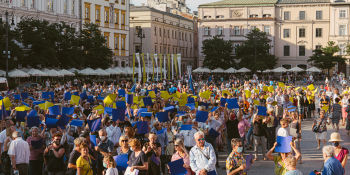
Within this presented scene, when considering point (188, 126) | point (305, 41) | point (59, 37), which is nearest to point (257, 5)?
point (305, 41)

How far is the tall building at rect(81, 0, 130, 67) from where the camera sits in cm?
6912

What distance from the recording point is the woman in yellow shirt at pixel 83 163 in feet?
31.7

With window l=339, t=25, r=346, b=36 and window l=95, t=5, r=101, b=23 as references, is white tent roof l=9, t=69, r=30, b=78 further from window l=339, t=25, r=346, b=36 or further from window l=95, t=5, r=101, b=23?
window l=339, t=25, r=346, b=36

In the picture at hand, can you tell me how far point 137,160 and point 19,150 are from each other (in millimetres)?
3254

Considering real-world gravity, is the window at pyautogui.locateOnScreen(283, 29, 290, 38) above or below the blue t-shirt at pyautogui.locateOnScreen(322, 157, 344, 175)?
above

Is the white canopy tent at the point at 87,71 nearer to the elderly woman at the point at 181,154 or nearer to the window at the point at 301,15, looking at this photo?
the elderly woman at the point at 181,154

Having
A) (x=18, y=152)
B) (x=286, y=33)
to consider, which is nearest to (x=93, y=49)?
(x=286, y=33)

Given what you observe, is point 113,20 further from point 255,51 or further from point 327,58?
point 327,58

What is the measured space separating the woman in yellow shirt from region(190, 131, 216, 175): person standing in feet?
6.25

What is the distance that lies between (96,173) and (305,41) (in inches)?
3308

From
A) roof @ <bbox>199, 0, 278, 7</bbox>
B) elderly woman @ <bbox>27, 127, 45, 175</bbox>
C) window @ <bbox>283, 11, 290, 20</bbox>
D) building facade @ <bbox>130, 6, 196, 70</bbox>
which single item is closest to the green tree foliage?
building facade @ <bbox>130, 6, 196, 70</bbox>

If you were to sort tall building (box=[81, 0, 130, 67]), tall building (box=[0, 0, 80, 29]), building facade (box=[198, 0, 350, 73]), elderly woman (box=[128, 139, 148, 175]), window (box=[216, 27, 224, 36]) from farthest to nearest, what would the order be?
1. window (box=[216, 27, 224, 36])
2. building facade (box=[198, 0, 350, 73])
3. tall building (box=[81, 0, 130, 67])
4. tall building (box=[0, 0, 80, 29])
5. elderly woman (box=[128, 139, 148, 175])

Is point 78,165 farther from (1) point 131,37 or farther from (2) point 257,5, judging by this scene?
(2) point 257,5

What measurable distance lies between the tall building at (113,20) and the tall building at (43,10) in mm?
2250
